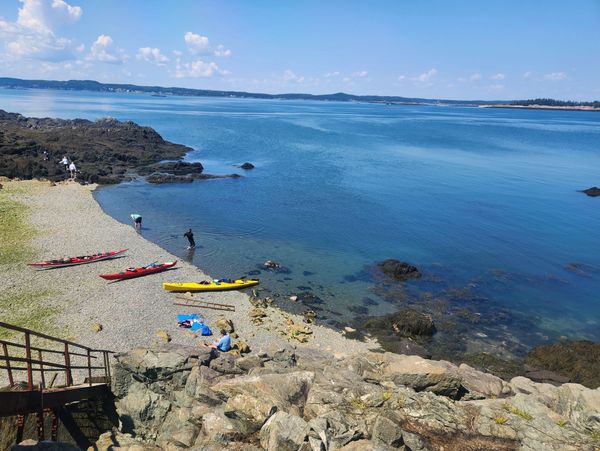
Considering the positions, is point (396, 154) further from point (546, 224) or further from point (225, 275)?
point (225, 275)

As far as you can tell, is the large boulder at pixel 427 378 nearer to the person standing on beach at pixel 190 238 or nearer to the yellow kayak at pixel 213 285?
the yellow kayak at pixel 213 285

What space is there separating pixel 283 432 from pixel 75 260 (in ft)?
87.8

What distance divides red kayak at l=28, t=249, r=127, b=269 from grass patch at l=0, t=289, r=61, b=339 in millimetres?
3755

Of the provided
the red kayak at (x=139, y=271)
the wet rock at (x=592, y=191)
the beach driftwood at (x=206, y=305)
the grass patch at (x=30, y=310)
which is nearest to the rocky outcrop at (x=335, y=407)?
the beach driftwood at (x=206, y=305)

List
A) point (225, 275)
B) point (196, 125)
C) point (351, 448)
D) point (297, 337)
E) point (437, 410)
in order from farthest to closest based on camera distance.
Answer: point (196, 125) → point (225, 275) → point (297, 337) → point (437, 410) → point (351, 448)

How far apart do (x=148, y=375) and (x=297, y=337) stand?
34.7ft

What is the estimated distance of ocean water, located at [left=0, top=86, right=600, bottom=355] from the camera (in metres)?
29.2

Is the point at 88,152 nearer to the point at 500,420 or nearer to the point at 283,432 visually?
the point at 283,432

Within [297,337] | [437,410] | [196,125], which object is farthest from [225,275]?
[196,125]

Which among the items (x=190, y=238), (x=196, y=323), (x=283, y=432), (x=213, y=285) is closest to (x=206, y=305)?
(x=213, y=285)

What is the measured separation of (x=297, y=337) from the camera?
79.4 feet

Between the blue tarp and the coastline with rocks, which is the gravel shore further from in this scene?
the blue tarp

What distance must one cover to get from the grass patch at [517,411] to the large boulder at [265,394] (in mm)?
6097

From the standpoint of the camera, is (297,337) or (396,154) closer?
(297,337)
